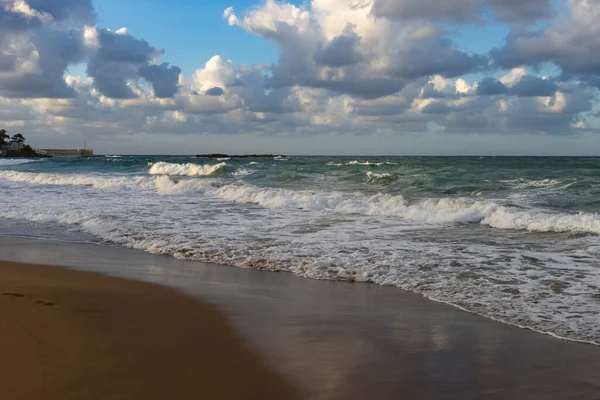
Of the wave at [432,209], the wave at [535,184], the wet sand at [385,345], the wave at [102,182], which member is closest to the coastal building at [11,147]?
the wave at [102,182]

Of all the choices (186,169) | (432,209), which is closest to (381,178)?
(432,209)

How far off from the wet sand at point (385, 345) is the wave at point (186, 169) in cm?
3232

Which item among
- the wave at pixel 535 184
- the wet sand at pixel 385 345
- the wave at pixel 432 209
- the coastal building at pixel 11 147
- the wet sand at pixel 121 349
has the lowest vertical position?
the wet sand at pixel 385 345

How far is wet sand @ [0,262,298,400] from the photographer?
3.52 meters

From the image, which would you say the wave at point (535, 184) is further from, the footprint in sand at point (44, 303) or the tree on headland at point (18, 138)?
the tree on headland at point (18, 138)

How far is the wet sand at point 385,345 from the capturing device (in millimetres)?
3689

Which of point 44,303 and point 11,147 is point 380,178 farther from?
point 11,147

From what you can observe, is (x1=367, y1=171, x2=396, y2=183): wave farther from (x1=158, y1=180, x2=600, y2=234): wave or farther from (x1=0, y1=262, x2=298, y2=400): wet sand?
(x1=0, y1=262, x2=298, y2=400): wet sand

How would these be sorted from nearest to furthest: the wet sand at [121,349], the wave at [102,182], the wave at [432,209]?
the wet sand at [121,349] < the wave at [432,209] < the wave at [102,182]

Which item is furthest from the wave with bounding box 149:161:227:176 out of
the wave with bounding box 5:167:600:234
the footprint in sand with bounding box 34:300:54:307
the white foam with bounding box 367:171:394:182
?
the footprint in sand with bounding box 34:300:54:307

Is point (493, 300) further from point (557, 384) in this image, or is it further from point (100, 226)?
point (100, 226)

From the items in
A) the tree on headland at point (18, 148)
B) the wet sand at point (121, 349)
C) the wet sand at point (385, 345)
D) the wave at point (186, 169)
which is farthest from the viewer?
the tree on headland at point (18, 148)

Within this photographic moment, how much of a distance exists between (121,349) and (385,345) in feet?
7.32

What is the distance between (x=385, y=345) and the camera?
453 cm
